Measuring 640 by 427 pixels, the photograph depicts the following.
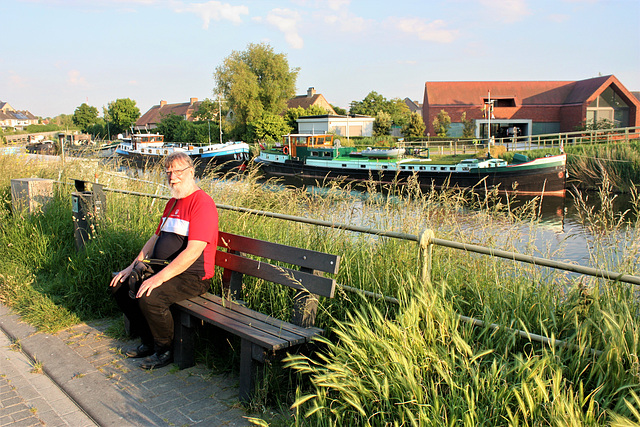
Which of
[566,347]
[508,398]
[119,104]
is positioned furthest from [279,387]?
[119,104]

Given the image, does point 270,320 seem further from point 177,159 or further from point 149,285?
point 177,159

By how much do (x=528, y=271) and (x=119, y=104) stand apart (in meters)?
94.0

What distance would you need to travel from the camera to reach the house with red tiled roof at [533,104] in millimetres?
52250

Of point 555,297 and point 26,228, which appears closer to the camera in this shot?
point 555,297

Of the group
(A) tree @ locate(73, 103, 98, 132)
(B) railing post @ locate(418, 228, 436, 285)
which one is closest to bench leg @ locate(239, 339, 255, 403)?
(B) railing post @ locate(418, 228, 436, 285)

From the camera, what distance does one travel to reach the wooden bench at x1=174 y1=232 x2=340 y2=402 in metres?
3.13

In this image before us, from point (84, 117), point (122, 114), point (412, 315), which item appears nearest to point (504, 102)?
point (412, 315)

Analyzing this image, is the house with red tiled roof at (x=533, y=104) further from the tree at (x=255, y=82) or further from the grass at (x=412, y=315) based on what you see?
the grass at (x=412, y=315)

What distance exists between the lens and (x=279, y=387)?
3217 mm

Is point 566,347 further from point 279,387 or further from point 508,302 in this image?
point 279,387

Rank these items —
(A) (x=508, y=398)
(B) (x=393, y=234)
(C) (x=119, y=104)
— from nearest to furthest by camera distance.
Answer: (A) (x=508, y=398), (B) (x=393, y=234), (C) (x=119, y=104)

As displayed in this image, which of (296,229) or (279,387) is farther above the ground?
(296,229)

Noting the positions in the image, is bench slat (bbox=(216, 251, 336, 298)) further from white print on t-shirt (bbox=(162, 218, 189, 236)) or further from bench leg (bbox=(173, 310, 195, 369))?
bench leg (bbox=(173, 310, 195, 369))

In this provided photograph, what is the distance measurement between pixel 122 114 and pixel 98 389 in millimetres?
92633
